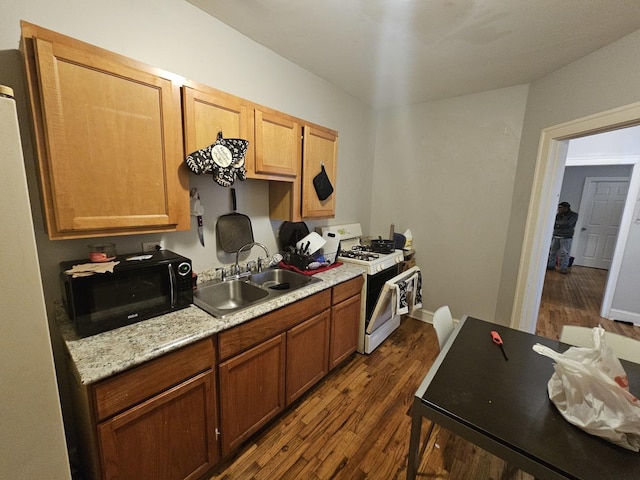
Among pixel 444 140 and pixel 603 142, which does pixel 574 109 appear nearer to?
pixel 444 140

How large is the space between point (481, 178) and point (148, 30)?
304cm

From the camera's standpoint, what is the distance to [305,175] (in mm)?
2141

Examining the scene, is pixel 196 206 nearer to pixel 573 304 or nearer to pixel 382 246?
pixel 382 246

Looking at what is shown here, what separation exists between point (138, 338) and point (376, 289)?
199 cm

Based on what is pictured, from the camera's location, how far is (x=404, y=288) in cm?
240

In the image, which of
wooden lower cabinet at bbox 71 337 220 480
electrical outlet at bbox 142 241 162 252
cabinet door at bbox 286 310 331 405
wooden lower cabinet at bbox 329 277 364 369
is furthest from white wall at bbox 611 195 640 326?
electrical outlet at bbox 142 241 162 252

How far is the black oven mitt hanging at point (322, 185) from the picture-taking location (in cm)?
226

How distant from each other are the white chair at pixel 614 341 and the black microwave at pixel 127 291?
2.12 meters

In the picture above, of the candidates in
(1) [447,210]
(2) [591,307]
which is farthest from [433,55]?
(2) [591,307]

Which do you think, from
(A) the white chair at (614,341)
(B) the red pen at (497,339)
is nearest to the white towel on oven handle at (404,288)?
(B) the red pen at (497,339)

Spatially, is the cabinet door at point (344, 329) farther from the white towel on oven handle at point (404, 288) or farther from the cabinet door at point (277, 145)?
the cabinet door at point (277, 145)

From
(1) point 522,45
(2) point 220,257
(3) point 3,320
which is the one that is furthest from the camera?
(2) point 220,257

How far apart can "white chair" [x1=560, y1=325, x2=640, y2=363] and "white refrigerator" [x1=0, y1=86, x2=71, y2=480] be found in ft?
7.30

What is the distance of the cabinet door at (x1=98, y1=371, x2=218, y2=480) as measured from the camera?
41.1 inches
